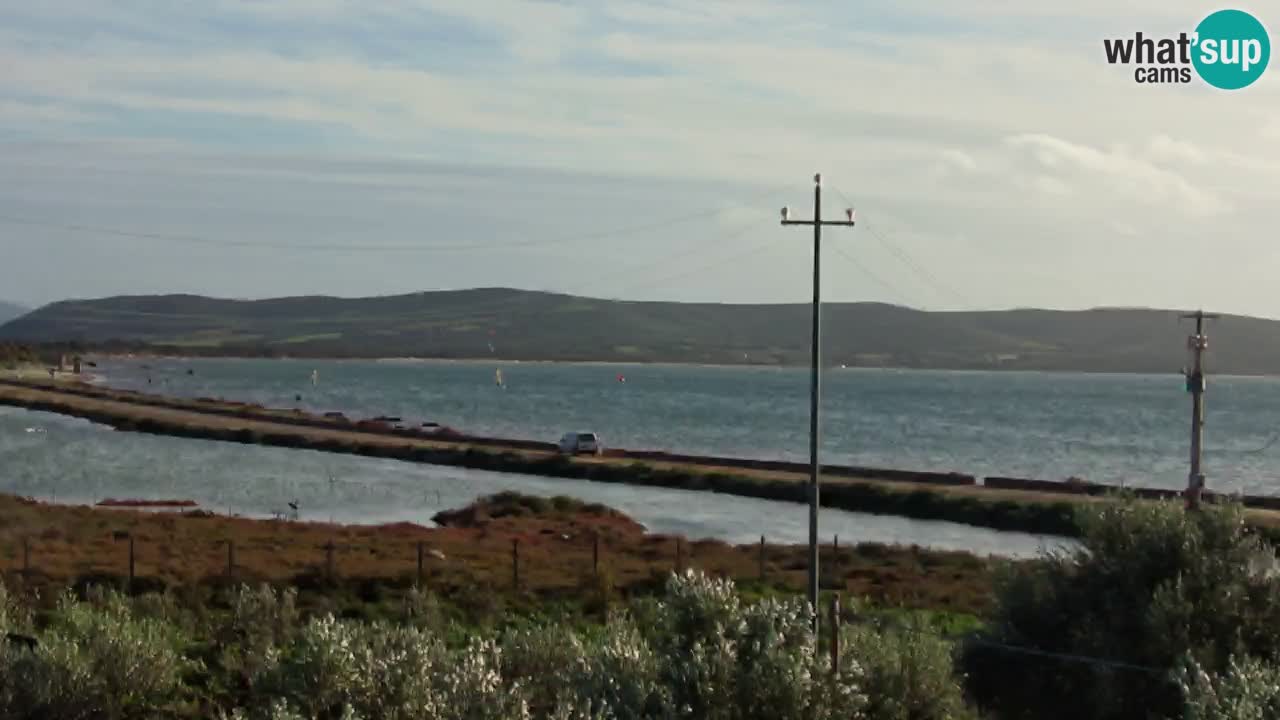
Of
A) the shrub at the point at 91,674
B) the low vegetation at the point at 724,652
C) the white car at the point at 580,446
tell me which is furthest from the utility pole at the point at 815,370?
the white car at the point at 580,446

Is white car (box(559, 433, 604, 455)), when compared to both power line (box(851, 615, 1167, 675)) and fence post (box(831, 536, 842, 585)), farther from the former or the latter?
power line (box(851, 615, 1167, 675))

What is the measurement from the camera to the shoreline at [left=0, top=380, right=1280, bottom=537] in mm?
60156

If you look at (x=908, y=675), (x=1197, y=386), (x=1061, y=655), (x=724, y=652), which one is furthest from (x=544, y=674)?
(x=1197, y=386)

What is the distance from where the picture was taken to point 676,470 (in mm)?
76312

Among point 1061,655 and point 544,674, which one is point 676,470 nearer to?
point 1061,655

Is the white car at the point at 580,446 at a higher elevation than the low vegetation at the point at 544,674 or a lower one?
lower

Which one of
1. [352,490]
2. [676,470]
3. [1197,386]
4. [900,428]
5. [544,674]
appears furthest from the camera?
[900,428]

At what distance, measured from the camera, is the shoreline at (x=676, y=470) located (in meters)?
60.2

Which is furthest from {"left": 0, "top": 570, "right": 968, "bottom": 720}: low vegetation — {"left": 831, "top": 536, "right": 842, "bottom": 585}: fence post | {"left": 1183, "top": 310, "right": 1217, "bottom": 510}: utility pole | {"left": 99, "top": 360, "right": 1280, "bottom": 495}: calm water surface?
{"left": 99, "top": 360, "right": 1280, "bottom": 495}: calm water surface

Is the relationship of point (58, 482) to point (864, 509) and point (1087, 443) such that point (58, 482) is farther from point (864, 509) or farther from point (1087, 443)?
point (1087, 443)

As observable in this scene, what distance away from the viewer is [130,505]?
5941 cm

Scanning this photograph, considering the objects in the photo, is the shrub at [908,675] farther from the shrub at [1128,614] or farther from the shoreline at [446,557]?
the shoreline at [446,557]

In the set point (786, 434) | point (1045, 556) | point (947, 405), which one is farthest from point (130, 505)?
point (947, 405)

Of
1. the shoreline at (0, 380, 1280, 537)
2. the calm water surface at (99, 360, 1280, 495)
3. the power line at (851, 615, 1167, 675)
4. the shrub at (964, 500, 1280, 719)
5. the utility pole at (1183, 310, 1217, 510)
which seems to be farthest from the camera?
the calm water surface at (99, 360, 1280, 495)
